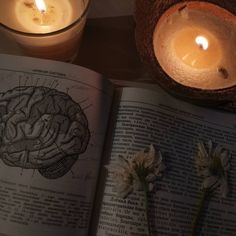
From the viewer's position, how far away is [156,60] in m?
0.48

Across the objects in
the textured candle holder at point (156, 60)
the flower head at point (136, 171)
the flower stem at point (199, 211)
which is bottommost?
the flower stem at point (199, 211)

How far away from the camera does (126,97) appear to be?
20.2 inches

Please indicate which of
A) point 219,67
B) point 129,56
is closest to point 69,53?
point 129,56

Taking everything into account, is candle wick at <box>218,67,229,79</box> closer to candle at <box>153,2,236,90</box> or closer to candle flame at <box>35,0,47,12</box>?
candle at <box>153,2,236,90</box>

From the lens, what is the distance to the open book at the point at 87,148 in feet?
1.54

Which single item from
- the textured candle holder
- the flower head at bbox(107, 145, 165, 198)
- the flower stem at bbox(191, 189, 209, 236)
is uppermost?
the textured candle holder

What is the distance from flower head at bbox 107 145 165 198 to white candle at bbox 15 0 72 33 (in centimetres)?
19

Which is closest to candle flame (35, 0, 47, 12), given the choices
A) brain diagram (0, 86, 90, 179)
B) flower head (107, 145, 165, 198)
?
brain diagram (0, 86, 90, 179)

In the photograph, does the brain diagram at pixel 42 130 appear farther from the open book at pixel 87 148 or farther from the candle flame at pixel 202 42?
the candle flame at pixel 202 42

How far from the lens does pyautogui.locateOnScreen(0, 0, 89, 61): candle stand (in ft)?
1.64

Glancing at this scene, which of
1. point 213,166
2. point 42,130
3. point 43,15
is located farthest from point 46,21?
point 213,166

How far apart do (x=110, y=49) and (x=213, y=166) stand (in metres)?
0.20

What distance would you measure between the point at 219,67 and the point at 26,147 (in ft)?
0.80

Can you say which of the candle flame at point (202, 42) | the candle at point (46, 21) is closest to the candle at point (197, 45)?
the candle flame at point (202, 42)
